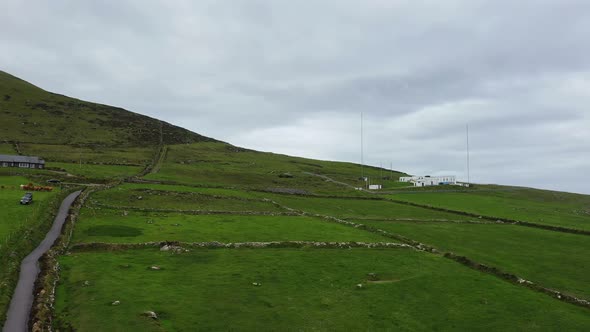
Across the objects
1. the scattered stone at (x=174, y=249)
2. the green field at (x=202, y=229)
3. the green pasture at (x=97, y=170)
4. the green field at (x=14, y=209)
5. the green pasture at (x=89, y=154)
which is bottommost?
the scattered stone at (x=174, y=249)

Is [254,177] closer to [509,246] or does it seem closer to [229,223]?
[229,223]

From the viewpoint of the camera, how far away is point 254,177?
147 m

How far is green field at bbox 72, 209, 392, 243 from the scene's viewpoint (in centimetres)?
4878

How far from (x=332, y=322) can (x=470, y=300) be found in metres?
13.2

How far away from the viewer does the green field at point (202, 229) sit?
160 ft

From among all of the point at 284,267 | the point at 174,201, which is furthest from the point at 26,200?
the point at 284,267

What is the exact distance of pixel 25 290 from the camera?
30578 millimetres

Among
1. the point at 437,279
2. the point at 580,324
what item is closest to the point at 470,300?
the point at 437,279

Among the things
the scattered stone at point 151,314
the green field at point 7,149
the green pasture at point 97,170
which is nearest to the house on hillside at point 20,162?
the green pasture at point 97,170

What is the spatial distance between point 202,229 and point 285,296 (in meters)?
26.6

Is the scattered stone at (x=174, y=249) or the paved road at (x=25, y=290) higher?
the scattered stone at (x=174, y=249)

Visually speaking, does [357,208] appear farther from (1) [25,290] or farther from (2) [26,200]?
(1) [25,290]

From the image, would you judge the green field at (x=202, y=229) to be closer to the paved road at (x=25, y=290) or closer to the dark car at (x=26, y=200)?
the paved road at (x=25, y=290)

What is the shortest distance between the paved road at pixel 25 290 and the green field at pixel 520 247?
44.7 metres
